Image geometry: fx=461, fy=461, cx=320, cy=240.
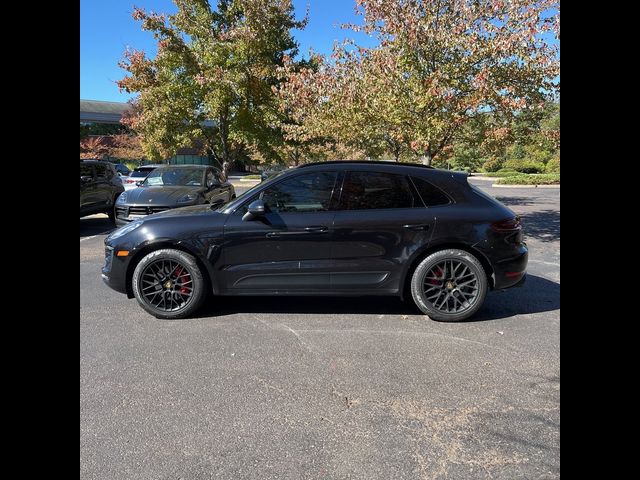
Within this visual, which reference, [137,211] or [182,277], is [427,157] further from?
[182,277]

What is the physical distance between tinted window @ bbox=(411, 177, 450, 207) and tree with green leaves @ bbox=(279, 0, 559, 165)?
3.55m

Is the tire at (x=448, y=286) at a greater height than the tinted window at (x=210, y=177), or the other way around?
the tinted window at (x=210, y=177)

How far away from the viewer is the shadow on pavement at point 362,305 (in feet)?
16.6

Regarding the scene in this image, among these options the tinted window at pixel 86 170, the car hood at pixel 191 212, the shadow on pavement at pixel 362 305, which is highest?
the tinted window at pixel 86 170

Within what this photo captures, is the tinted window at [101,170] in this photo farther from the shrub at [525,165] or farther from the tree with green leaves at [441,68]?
the shrub at [525,165]

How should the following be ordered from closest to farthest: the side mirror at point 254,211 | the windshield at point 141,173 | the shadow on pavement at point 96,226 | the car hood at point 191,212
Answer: the side mirror at point 254,211 → the car hood at point 191,212 → the shadow on pavement at point 96,226 → the windshield at point 141,173

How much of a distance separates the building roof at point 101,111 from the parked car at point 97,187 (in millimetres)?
37401

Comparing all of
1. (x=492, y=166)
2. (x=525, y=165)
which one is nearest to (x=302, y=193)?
(x=525, y=165)

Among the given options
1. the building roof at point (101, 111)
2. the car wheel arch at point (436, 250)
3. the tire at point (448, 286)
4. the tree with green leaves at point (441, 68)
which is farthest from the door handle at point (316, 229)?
the building roof at point (101, 111)

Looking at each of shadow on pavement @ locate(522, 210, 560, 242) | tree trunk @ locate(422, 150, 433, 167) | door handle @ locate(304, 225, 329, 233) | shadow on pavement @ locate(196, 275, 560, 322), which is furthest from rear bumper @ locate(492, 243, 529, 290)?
shadow on pavement @ locate(522, 210, 560, 242)

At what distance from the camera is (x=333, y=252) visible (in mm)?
4766

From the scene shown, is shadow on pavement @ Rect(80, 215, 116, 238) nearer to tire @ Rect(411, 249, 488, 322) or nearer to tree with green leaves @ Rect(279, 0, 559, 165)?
tree with green leaves @ Rect(279, 0, 559, 165)

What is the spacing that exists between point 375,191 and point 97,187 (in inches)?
358
